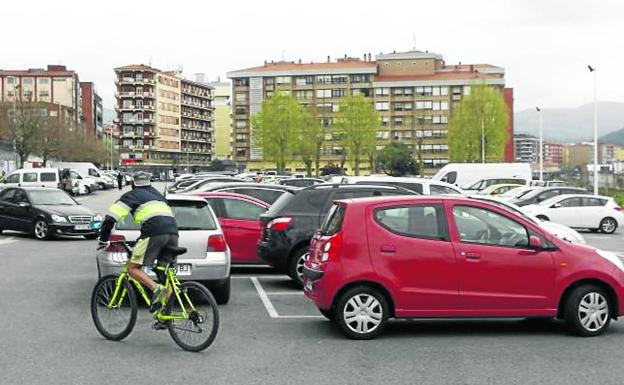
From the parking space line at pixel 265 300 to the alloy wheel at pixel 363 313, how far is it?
1846 mm

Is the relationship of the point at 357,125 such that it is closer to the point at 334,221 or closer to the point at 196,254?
the point at 196,254

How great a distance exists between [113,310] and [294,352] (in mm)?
1928

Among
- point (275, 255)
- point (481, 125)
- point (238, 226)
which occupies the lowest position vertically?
point (275, 255)

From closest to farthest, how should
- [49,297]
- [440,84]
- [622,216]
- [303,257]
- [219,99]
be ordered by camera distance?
[49,297]
[303,257]
[622,216]
[440,84]
[219,99]

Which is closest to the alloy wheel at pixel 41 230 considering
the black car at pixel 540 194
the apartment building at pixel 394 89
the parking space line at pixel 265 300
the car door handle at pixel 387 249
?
the parking space line at pixel 265 300

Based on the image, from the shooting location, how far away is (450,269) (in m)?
8.58

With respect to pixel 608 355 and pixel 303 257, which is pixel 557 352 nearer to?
pixel 608 355

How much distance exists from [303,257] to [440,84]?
11688 cm

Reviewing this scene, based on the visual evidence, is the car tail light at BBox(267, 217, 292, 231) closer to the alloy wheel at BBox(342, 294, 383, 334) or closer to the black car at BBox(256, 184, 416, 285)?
the black car at BBox(256, 184, 416, 285)

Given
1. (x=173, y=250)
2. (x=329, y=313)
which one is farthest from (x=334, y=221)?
(x=173, y=250)

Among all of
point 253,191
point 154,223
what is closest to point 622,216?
point 253,191

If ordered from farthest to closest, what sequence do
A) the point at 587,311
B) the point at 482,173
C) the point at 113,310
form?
the point at 482,173 → the point at 587,311 → the point at 113,310

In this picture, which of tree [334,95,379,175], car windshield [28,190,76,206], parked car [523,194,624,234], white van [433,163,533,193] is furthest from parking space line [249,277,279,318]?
tree [334,95,379,175]

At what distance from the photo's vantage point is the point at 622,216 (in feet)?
91.4
